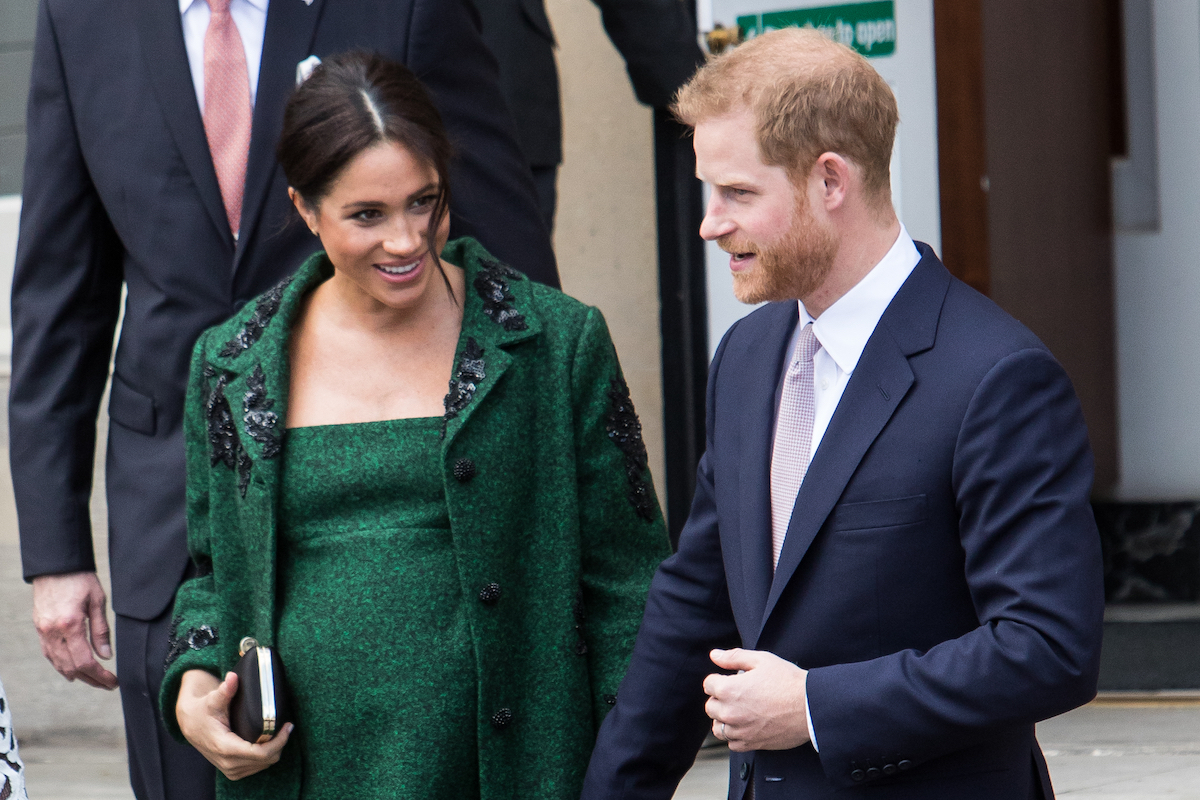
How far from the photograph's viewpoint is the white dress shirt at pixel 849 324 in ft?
6.50

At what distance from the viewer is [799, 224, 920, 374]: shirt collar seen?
77.9 inches

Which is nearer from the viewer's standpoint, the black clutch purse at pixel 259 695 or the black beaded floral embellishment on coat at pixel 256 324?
the black clutch purse at pixel 259 695

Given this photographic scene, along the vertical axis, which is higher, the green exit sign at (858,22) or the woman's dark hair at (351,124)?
the green exit sign at (858,22)

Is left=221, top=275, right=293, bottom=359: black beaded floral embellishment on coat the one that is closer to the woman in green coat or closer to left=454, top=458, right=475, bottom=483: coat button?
the woman in green coat

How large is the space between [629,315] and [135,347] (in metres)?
2.37

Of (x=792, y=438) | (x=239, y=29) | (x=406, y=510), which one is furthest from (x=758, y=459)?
(x=239, y=29)

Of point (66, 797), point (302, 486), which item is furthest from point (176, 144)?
point (66, 797)

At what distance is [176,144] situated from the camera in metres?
2.72

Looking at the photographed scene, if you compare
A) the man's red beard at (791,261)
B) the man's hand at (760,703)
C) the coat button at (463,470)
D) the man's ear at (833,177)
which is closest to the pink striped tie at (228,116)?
the coat button at (463,470)

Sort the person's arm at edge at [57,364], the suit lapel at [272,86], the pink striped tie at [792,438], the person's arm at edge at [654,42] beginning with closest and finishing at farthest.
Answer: the pink striped tie at [792,438]
the suit lapel at [272,86]
the person's arm at edge at [57,364]
the person's arm at edge at [654,42]

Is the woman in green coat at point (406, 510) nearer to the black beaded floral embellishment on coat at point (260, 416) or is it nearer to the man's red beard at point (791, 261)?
the black beaded floral embellishment on coat at point (260, 416)

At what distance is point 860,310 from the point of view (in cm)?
199

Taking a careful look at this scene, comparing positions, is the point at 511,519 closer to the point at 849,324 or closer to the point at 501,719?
the point at 501,719

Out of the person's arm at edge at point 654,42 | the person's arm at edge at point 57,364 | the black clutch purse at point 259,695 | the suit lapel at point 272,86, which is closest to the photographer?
the black clutch purse at point 259,695
